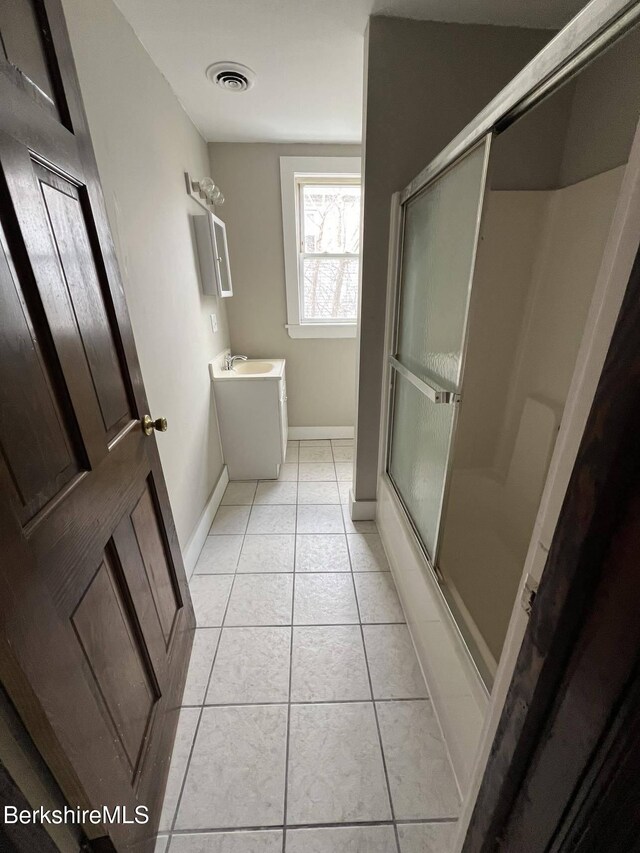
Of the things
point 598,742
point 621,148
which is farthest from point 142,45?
point 598,742

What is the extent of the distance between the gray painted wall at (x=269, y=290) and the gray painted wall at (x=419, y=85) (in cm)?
118

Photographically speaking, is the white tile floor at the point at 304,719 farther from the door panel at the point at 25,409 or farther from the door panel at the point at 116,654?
the door panel at the point at 25,409

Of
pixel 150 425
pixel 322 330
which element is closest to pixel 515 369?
pixel 322 330

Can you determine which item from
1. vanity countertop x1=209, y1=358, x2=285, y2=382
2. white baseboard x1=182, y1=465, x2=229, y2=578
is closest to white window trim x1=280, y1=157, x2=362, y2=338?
vanity countertop x1=209, y1=358, x2=285, y2=382

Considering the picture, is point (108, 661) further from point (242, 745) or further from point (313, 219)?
point (313, 219)

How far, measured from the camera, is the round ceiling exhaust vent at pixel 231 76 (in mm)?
1541

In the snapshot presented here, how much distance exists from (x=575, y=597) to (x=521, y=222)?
187 centimetres

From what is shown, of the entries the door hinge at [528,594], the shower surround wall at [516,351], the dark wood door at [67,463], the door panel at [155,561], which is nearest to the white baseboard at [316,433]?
the shower surround wall at [516,351]

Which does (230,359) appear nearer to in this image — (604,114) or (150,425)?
(150,425)

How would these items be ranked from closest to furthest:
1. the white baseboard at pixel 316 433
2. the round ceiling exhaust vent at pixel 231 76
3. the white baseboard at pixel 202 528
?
1. the round ceiling exhaust vent at pixel 231 76
2. the white baseboard at pixel 202 528
3. the white baseboard at pixel 316 433

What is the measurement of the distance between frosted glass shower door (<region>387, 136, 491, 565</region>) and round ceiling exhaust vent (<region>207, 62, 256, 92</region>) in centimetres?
102

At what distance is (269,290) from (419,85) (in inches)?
63.6

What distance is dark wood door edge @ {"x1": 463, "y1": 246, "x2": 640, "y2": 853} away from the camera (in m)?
0.33

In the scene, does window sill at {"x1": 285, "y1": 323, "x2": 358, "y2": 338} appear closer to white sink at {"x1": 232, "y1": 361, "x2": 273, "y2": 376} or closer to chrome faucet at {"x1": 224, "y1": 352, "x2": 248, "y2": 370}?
white sink at {"x1": 232, "y1": 361, "x2": 273, "y2": 376}
